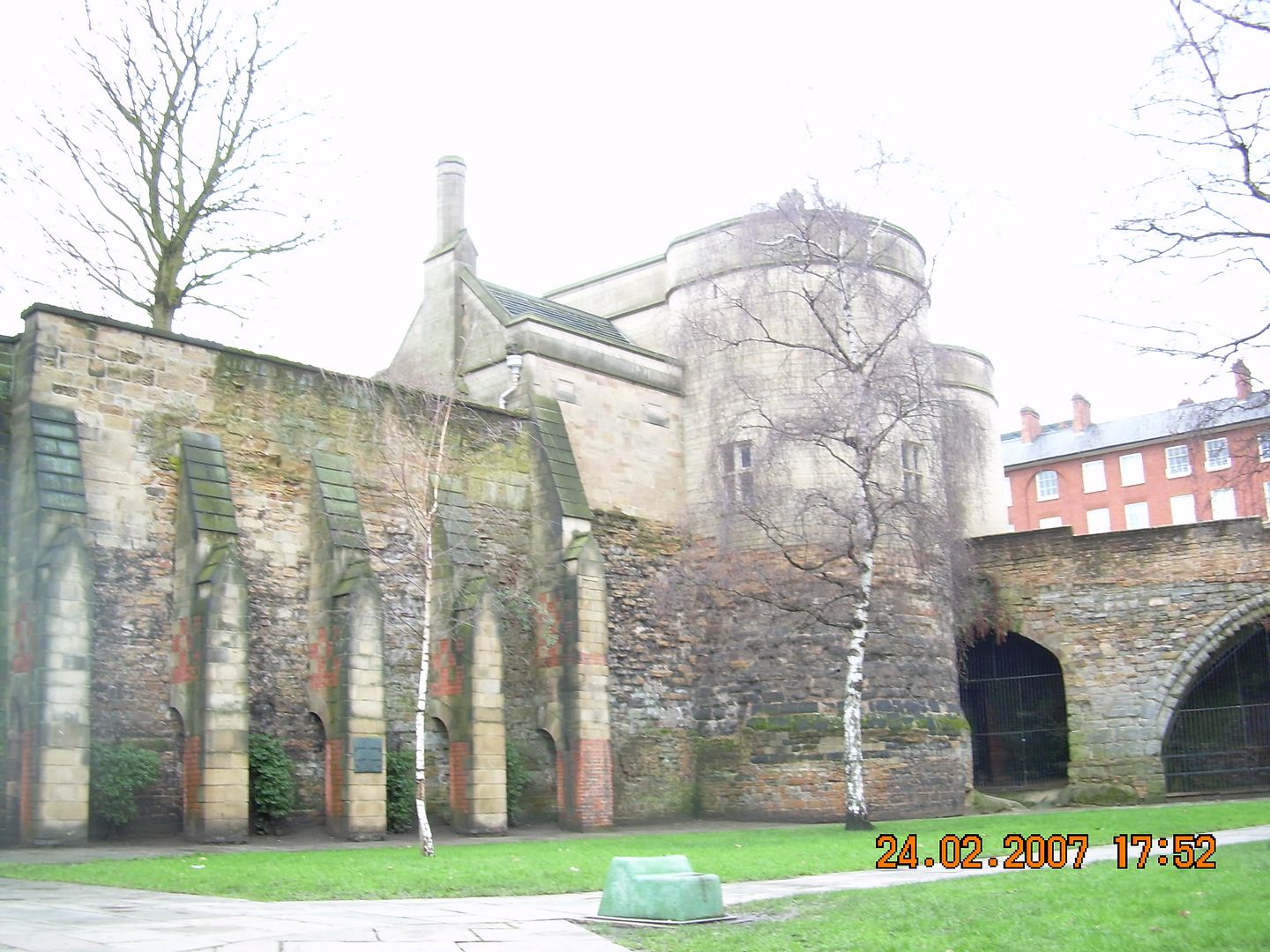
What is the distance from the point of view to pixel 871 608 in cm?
2562

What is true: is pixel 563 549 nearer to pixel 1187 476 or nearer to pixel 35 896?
pixel 35 896

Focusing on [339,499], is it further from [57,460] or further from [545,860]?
[545,860]

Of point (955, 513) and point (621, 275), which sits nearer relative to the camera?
point (955, 513)

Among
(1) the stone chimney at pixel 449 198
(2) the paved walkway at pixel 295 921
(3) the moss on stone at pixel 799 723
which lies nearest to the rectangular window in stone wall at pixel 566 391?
(1) the stone chimney at pixel 449 198

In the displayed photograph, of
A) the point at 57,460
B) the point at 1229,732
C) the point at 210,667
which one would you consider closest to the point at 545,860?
the point at 210,667

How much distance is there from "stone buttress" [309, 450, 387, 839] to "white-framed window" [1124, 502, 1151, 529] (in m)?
47.7

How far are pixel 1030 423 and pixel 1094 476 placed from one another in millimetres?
4954

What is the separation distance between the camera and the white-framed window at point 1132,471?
2409 inches

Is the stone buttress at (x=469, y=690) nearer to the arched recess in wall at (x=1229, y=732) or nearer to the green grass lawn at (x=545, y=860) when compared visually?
the green grass lawn at (x=545, y=860)

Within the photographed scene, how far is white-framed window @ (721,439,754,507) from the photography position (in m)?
22.9

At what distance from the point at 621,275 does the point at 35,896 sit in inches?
844

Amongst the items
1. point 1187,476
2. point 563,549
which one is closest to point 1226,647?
point 563,549

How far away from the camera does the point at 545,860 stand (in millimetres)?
15859

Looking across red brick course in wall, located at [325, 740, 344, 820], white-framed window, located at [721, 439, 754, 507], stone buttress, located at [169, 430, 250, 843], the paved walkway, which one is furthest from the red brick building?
the paved walkway
